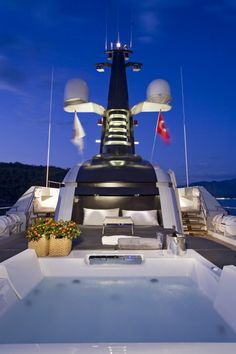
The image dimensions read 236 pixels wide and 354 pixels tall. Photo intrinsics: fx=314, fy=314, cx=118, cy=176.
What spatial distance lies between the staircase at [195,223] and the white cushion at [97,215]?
334cm

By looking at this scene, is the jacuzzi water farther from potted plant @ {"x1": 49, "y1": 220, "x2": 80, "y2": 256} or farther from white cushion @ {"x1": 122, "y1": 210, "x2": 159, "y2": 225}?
white cushion @ {"x1": 122, "y1": 210, "x2": 159, "y2": 225}

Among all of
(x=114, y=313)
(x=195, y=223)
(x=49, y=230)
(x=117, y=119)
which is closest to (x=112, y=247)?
(x=49, y=230)

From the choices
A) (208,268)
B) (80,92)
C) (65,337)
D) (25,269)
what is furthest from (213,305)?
(80,92)

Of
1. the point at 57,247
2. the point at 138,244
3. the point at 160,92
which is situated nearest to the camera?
the point at 57,247

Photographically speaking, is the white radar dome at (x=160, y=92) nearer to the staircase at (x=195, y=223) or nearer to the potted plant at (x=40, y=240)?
the staircase at (x=195, y=223)

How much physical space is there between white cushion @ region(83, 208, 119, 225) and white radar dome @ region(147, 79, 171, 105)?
6737 mm

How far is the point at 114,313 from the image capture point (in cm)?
414

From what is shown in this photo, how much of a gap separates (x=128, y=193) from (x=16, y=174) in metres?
63.6

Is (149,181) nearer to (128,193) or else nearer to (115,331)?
(128,193)

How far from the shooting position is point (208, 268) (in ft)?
15.8

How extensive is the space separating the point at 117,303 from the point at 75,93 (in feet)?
37.0

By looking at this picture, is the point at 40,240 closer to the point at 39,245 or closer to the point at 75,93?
the point at 39,245

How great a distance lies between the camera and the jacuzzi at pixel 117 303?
10.9 feet

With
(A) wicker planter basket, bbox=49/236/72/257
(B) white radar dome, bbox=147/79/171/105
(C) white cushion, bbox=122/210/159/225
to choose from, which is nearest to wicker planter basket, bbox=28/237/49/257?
(A) wicker planter basket, bbox=49/236/72/257
